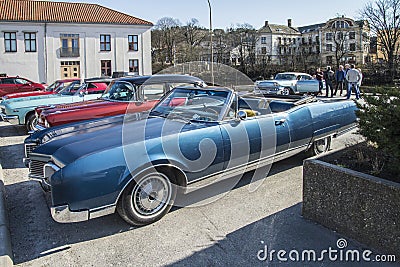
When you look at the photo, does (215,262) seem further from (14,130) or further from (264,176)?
(14,130)

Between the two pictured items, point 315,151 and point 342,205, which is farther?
point 315,151

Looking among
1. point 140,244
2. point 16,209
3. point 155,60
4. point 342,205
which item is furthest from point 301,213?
point 155,60

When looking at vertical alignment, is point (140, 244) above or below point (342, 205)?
below

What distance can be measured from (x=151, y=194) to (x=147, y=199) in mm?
70

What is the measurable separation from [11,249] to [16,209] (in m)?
1.20

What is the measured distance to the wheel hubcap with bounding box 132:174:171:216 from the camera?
3.83 metres

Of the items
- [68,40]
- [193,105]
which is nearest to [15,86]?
[68,40]

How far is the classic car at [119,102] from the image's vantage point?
6629mm

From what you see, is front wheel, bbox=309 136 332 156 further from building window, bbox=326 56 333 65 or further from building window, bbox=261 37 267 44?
building window, bbox=261 37 267 44

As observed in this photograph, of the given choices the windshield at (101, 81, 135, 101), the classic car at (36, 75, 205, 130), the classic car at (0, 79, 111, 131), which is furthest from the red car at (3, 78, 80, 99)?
the windshield at (101, 81, 135, 101)

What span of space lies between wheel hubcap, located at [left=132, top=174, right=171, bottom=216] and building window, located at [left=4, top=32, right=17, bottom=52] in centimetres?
3497

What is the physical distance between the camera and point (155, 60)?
53031 mm

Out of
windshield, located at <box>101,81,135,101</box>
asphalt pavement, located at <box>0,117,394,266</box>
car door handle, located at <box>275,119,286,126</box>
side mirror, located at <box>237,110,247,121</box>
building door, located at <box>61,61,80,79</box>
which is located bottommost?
asphalt pavement, located at <box>0,117,394,266</box>

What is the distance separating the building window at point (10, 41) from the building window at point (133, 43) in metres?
11.1
